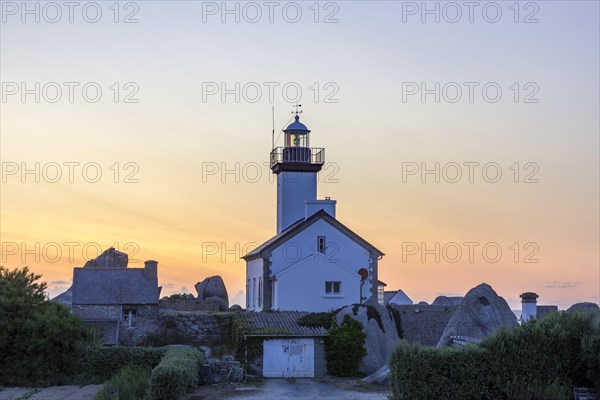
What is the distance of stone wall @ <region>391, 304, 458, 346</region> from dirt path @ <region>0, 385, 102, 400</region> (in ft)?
51.4

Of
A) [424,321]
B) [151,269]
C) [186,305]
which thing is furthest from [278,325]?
[186,305]

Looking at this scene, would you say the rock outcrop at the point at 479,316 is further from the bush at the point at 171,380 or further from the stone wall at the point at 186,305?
the stone wall at the point at 186,305

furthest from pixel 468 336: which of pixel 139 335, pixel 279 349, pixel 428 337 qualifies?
pixel 139 335

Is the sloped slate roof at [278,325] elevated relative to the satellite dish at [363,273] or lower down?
lower down

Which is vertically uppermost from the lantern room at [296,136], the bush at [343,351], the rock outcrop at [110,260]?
the lantern room at [296,136]

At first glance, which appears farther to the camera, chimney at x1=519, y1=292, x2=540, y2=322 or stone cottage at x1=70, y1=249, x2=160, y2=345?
stone cottage at x1=70, y1=249, x2=160, y2=345

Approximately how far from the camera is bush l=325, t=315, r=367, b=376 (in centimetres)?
3709

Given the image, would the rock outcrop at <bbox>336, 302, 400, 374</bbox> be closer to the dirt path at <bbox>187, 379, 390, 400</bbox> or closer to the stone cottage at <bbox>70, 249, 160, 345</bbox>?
the dirt path at <bbox>187, 379, 390, 400</bbox>

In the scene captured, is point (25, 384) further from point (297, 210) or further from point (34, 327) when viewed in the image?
point (297, 210)

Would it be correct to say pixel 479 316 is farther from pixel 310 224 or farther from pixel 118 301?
pixel 118 301

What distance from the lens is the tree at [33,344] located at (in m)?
35.2

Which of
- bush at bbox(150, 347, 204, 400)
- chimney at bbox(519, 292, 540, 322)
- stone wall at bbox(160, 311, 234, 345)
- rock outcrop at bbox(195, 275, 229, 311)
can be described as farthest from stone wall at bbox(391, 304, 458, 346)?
rock outcrop at bbox(195, 275, 229, 311)

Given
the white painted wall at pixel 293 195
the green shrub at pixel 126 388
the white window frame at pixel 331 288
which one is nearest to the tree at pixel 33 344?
the green shrub at pixel 126 388

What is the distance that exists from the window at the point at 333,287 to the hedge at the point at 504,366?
20084mm
